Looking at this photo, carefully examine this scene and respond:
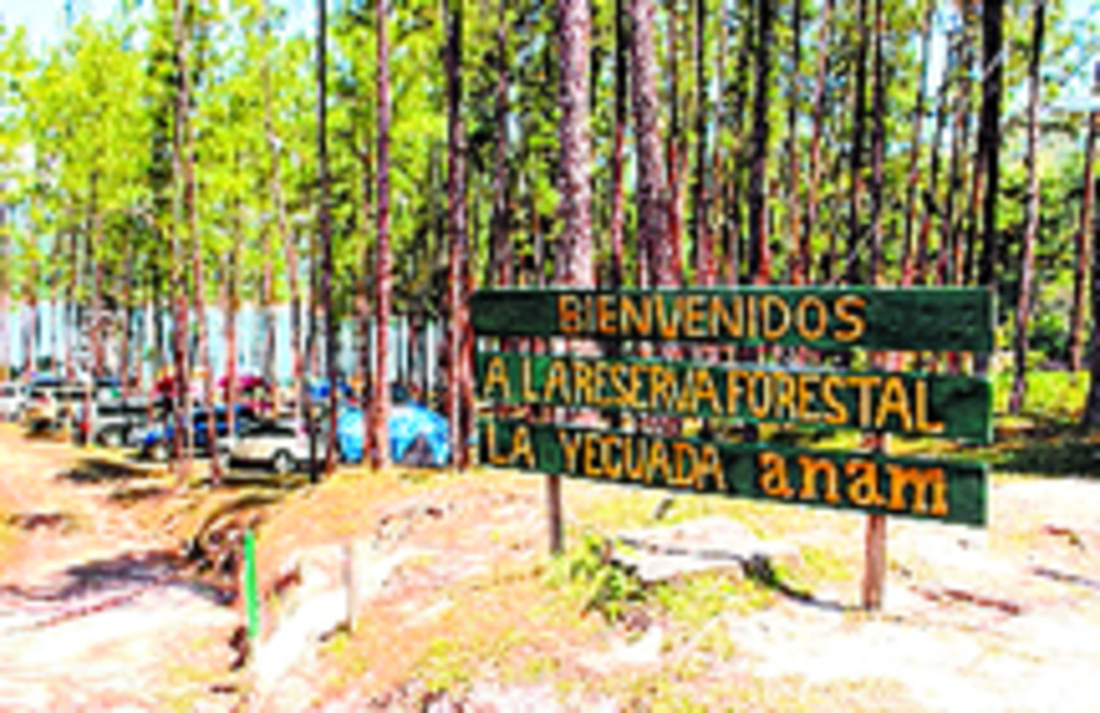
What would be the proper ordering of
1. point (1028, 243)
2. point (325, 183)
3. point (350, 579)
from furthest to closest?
point (1028, 243) < point (325, 183) < point (350, 579)

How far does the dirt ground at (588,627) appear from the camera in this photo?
268 inches

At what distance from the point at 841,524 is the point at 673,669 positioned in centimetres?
408

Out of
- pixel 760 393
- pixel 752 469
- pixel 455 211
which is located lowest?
pixel 752 469

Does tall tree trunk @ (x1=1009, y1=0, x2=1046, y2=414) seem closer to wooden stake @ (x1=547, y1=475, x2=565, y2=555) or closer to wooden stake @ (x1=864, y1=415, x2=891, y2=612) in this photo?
wooden stake @ (x1=547, y1=475, x2=565, y2=555)

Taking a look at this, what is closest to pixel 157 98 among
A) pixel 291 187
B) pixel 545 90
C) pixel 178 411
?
pixel 291 187

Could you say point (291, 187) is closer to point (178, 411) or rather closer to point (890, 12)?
point (178, 411)

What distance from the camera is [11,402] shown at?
1911 inches

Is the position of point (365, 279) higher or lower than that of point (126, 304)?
higher

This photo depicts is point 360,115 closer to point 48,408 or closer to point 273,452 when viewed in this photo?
point 273,452

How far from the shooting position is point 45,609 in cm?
1755

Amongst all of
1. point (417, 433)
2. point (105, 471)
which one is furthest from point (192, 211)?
point (105, 471)

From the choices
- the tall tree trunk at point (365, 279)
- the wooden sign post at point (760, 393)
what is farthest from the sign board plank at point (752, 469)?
the tall tree trunk at point (365, 279)

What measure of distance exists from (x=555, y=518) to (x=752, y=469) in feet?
7.54

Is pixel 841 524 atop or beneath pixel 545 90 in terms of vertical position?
beneath
